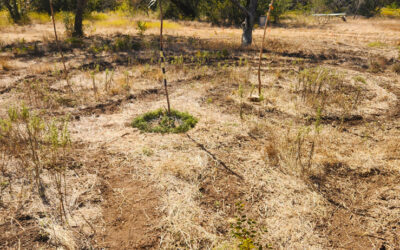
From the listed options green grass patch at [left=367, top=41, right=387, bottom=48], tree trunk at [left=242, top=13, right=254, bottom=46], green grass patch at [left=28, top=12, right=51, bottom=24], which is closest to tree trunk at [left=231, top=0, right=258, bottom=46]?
tree trunk at [left=242, top=13, right=254, bottom=46]

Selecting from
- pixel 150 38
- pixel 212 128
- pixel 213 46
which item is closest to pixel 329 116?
pixel 212 128

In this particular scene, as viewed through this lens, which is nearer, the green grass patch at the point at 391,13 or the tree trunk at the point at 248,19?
the tree trunk at the point at 248,19

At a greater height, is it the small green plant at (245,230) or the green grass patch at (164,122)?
the green grass patch at (164,122)

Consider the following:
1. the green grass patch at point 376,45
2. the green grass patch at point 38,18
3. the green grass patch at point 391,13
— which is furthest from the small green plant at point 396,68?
the green grass patch at point 391,13

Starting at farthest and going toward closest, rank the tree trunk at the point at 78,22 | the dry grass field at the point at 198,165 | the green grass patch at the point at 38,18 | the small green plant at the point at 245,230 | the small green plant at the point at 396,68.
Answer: the green grass patch at the point at 38,18, the tree trunk at the point at 78,22, the small green plant at the point at 396,68, the dry grass field at the point at 198,165, the small green plant at the point at 245,230

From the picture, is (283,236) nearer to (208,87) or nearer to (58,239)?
(58,239)

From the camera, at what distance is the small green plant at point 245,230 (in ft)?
7.25

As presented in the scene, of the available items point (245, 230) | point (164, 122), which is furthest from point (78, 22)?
point (245, 230)

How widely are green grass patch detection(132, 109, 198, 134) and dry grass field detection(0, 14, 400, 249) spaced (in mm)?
198

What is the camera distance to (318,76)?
19.5 ft

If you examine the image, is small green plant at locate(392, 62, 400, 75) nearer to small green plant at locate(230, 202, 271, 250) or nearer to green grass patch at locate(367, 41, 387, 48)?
green grass patch at locate(367, 41, 387, 48)

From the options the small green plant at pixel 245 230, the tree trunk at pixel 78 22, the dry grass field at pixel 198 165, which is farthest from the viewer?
the tree trunk at pixel 78 22

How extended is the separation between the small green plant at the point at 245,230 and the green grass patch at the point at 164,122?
5.97 ft

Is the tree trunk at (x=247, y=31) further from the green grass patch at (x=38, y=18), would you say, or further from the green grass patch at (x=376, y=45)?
the green grass patch at (x=38, y=18)
